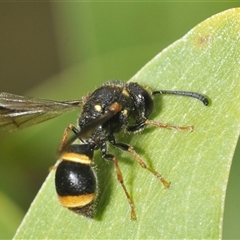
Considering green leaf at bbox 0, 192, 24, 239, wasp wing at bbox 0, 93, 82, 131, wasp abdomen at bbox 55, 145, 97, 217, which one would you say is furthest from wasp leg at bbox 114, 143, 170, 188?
green leaf at bbox 0, 192, 24, 239

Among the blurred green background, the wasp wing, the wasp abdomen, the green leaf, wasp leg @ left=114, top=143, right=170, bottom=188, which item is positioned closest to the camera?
wasp leg @ left=114, top=143, right=170, bottom=188

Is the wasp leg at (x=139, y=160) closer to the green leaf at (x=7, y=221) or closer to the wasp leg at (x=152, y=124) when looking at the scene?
the wasp leg at (x=152, y=124)

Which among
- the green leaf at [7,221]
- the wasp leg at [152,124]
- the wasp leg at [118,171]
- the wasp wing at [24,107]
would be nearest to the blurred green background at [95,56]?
the green leaf at [7,221]

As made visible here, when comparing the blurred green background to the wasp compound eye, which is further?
the blurred green background

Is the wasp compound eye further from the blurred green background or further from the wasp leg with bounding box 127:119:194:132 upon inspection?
the blurred green background

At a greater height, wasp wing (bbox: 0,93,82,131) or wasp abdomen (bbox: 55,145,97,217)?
wasp wing (bbox: 0,93,82,131)

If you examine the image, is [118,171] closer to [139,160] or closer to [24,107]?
[139,160]

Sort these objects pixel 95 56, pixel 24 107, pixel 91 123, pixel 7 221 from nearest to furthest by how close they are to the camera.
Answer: pixel 91 123
pixel 24 107
pixel 7 221
pixel 95 56

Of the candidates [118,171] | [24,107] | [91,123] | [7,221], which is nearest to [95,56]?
[24,107]

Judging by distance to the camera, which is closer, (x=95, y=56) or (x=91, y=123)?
(x=91, y=123)
